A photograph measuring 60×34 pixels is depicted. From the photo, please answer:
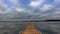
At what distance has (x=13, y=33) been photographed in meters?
1.04

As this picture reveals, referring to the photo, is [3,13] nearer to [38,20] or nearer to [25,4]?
[25,4]

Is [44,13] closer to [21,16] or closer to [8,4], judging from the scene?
[21,16]

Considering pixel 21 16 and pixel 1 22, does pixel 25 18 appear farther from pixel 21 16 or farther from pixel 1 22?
pixel 1 22

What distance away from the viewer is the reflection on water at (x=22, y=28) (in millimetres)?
1007

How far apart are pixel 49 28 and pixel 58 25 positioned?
88 mm

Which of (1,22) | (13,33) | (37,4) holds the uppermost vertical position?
(37,4)

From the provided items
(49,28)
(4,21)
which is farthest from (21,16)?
(49,28)

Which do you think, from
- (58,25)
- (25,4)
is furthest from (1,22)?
(58,25)

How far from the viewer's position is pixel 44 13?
1.06m

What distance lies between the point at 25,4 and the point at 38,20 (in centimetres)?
21

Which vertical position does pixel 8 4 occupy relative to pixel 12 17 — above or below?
above

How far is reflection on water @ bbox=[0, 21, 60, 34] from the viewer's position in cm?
101

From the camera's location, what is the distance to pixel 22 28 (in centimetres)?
103

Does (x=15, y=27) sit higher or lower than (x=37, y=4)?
lower
